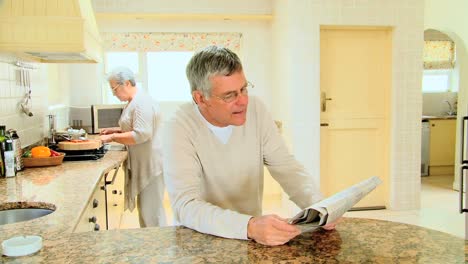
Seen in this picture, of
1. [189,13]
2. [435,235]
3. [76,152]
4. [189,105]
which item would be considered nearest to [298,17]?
[189,13]

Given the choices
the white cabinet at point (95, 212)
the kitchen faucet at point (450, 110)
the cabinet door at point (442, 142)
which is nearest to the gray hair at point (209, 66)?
the white cabinet at point (95, 212)

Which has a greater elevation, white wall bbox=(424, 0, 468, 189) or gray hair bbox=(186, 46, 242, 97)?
white wall bbox=(424, 0, 468, 189)

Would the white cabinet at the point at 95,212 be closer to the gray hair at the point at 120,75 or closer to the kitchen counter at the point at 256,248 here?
the kitchen counter at the point at 256,248

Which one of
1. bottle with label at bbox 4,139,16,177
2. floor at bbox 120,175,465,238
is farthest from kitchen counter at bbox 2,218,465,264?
floor at bbox 120,175,465,238

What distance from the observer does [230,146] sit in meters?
1.46

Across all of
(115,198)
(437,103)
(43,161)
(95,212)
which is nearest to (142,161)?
(115,198)

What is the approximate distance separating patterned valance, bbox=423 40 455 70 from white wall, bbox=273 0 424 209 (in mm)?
2555

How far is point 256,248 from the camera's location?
103cm

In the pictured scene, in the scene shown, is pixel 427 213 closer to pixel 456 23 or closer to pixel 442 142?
pixel 442 142

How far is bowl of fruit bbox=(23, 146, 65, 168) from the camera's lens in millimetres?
2431

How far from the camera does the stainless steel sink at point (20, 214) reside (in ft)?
5.48

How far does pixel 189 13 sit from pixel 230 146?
353 cm

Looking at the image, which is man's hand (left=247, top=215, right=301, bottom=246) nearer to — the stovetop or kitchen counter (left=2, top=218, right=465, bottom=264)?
kitchen counter (left=2, top=218, right=465, bottom=264)

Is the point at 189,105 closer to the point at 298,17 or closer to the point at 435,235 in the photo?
the point at 435,235
